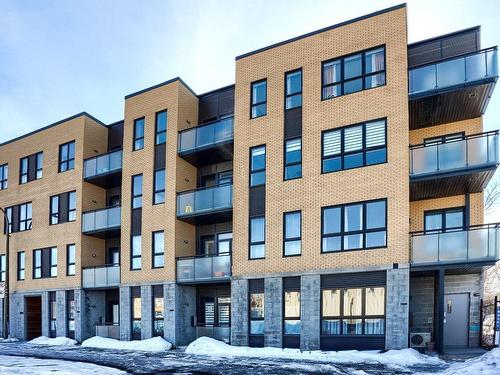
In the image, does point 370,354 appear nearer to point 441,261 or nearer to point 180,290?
point 441,261

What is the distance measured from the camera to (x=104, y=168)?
23891 mm

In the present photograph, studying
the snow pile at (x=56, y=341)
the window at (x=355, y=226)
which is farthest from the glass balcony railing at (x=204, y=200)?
the snow pile at (x=56, y=341)

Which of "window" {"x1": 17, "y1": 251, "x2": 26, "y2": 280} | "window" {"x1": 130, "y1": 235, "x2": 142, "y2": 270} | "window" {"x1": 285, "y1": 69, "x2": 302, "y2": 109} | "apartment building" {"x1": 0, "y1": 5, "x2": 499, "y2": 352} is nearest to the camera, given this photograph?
"apartment building" {"x1": 0, "y1": 5, "x2": 499, "y2": 352}

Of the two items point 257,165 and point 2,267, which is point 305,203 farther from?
point 2,267

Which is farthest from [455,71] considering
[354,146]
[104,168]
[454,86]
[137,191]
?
[104,168]

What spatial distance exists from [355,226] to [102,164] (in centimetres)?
1444

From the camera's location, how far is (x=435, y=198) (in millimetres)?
17500

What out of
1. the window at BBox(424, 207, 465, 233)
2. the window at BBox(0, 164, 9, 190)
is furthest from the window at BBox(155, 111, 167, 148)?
the window at BBox(0, 164, 9, 190)

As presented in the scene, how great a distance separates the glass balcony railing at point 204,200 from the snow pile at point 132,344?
19.1 ft

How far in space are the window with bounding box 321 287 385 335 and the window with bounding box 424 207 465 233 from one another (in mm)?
3703

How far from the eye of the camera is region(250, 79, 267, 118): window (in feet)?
63.5

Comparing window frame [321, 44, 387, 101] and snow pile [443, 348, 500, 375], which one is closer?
snow pile [443, 348, 500, 375]

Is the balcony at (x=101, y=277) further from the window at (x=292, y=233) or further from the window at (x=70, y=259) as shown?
the window at (x=292, y=233)

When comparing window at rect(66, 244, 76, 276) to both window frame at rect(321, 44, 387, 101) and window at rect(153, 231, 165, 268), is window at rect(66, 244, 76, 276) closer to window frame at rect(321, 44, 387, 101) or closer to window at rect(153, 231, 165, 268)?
window at rect(153, 231, 165, 268)
